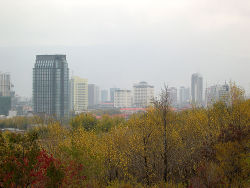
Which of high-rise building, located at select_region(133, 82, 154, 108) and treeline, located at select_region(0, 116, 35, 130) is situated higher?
high-rise building, located at select_region(133, 82, 154, 108)

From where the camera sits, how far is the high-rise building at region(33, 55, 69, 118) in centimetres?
7106

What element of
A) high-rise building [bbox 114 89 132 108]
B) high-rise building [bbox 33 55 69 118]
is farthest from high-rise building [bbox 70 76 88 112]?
high-rise building [bbox 33 55 69 118]

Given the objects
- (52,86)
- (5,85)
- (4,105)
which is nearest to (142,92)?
(5,85)

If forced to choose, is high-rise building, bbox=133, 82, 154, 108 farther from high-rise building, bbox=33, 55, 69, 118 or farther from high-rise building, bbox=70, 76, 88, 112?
high-rise building, bbox=33, 55, 69, 118

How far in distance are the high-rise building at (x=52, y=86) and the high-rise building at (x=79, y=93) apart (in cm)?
3566

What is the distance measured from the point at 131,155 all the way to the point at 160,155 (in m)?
1.44

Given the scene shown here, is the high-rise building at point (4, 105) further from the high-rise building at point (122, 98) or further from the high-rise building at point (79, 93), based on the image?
the high-rise building at point (122, 98)

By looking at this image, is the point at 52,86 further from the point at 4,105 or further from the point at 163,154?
the point at 163,154

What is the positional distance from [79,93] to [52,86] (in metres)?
41.0

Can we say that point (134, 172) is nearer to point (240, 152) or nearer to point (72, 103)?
point (240, 152)

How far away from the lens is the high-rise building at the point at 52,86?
7106 centimetres

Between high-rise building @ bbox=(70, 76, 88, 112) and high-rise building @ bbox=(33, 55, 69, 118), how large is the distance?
117 ft

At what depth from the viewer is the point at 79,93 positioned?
113 metres

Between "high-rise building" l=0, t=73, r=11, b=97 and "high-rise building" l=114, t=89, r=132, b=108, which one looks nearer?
"high-rise building" l=0, t=73, r=11, b=97
